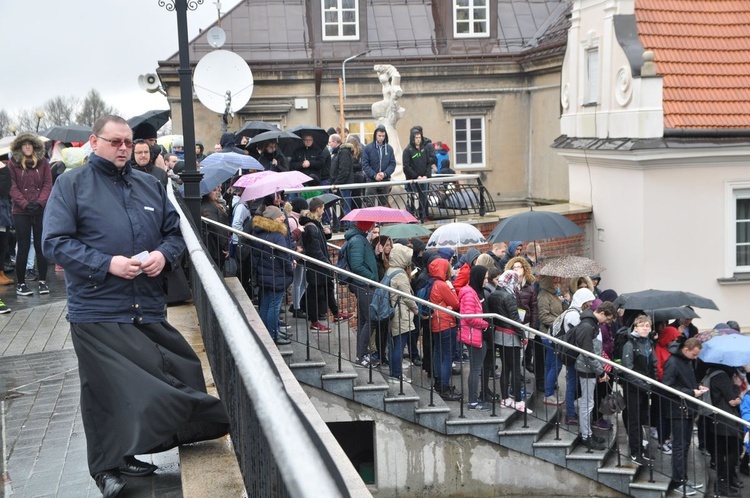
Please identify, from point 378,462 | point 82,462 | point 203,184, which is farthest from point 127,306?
point 378,462

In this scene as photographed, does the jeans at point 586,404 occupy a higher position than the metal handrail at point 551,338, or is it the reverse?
the metal handrail at point 551,338

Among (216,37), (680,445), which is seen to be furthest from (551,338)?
(216,37)

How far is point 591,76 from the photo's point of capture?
21984 mm

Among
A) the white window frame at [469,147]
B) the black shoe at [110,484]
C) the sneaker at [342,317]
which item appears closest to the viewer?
the black shoe at [110,484]

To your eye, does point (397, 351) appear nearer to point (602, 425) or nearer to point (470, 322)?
point (470, 322)

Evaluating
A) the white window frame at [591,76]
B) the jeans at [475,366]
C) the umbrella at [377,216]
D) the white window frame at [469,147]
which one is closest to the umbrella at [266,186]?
the umbrella at [377,216]

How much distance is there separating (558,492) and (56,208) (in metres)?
9.09

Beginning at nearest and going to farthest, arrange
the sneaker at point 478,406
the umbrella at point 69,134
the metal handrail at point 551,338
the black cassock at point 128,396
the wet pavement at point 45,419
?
the black cassock at point 128,396 < the wet pavement at point 45,419 < the metal handrail at point 551,338 < the sneaker at point 478,406 < the umbrella at point 69,134

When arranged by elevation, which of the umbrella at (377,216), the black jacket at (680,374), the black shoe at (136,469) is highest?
the umbrella at (377,216)

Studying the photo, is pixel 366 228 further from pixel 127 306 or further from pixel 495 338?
pixel 127 306

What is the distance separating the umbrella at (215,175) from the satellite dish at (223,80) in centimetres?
775

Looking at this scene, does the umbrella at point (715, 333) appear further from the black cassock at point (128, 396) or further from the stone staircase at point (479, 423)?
the black cassock at point (128, 396)

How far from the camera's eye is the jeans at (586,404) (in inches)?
493

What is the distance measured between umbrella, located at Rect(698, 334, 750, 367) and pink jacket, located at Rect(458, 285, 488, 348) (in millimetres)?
2682
